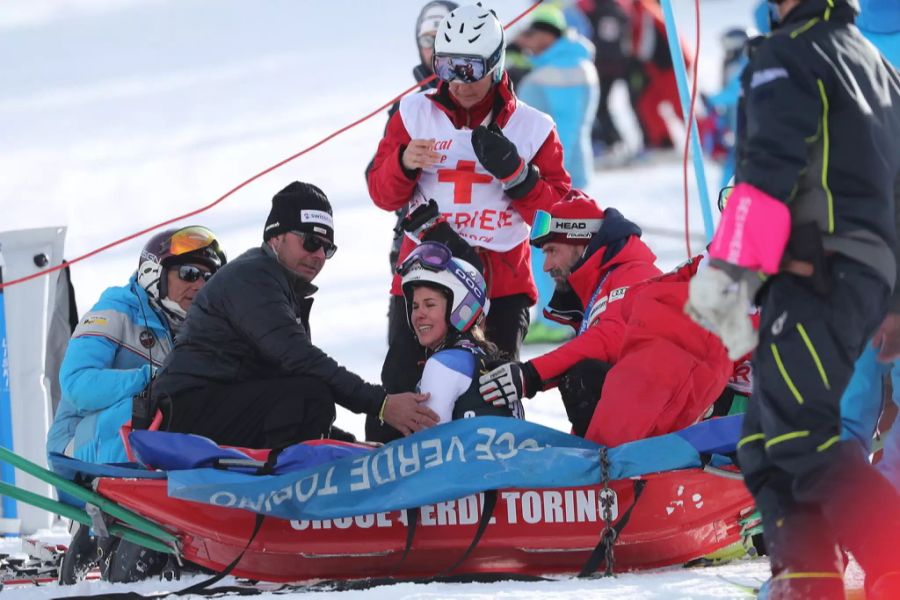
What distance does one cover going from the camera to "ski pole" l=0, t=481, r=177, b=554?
4.88 meters

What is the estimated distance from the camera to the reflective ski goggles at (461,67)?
5.89m

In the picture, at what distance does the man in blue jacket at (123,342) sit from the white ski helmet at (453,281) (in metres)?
1.08

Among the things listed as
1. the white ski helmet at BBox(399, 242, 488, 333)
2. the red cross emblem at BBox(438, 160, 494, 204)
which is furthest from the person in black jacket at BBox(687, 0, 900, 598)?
the red cross emblem at BBox(438, 160, 494, 204)

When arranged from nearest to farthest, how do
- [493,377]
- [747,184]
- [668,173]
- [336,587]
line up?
1. [747,184]
2. [336,587]
3. [493,377]
4. [668,173]

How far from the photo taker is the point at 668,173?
654 inches

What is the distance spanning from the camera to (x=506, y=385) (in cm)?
524

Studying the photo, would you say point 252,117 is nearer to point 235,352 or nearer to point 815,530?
point 235,352

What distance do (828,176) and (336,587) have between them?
2.00 meters

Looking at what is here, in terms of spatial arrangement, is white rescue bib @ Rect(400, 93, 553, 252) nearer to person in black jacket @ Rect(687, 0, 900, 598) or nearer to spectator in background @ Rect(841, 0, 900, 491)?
spectator in background @ Rect(841, 0, 900, 491)

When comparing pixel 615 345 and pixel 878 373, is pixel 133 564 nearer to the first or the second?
pixel 615 345

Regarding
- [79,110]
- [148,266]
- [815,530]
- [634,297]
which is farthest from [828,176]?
[79,110]

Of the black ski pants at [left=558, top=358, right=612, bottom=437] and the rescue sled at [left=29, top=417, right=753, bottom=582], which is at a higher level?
the black ski pants at [left=558, top=358, right=612, bottom=437]

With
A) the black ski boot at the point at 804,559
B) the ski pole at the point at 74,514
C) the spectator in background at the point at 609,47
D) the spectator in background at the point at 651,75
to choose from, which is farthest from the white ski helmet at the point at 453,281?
the spectator in background at the point at 651,75

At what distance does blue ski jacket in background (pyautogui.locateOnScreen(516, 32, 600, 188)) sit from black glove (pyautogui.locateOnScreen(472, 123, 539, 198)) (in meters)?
5.22
